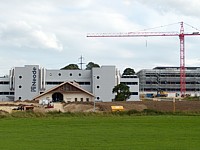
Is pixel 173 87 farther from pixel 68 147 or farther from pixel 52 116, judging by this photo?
pixel 68 147

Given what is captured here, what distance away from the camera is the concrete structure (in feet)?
533

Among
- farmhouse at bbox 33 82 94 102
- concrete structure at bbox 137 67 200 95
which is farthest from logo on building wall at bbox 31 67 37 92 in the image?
concrete structure at bbox 137 67 200 95

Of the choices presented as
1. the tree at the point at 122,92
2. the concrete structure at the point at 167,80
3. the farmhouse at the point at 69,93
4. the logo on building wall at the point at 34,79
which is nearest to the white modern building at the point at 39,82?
the logo on building wall at the point at 34,79

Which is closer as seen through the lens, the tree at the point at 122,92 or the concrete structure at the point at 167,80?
the tree at the point at 122,92

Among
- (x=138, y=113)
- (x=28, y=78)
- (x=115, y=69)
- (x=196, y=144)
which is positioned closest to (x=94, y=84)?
(x=115, y=69)

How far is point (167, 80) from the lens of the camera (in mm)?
164875

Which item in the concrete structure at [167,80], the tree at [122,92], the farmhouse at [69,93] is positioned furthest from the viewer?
the concrete structure at [167,80]

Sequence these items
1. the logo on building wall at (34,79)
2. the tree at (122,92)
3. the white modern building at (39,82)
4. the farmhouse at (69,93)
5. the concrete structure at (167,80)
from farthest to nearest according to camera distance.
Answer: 1. the concrete structure at (167,80)
2. the logo on building wall at (34,79)
3. the white modern building at (39,82)
4. the farmhouse at (69,93)
5. the tree at (122,92)

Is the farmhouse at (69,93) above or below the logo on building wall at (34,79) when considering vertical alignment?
below

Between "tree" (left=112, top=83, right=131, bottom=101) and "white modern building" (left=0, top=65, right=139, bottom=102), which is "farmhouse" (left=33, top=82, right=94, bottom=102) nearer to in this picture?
"white modern building" (left=0, top=65, right=139, bottom=102)

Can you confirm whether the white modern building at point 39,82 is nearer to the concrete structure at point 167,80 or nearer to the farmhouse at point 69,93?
the farmhouse at point 69,93

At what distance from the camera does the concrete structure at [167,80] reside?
162 m

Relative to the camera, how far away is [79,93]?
98.8 metres

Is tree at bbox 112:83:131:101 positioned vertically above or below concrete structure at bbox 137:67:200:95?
below
